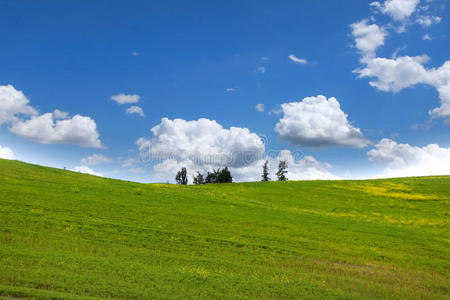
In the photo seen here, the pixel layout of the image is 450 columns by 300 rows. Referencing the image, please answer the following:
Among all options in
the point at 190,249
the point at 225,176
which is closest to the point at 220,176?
the point at 225,176

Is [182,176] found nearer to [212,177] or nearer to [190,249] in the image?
[212,177]

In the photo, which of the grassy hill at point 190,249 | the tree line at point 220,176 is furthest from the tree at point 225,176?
the grassy hill at point 190,249

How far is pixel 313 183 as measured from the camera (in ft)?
191

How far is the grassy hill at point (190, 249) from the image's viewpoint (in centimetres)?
1202

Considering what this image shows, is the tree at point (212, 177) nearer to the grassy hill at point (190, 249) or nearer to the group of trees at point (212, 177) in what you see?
the group of trees at point (212, 177)

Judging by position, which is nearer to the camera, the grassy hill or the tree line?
the grassy hill

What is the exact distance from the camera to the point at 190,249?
17266mm

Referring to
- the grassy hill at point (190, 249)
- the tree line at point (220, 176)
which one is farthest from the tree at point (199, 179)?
the grassy hill at point (190, 249)

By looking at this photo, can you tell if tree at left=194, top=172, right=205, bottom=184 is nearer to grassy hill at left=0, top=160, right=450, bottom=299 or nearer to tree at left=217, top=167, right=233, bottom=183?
tree at left=217, top=167, right=233, bottom=183

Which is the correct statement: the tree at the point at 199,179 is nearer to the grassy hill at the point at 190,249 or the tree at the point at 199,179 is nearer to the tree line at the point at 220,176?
the tree line at the point at 220,176

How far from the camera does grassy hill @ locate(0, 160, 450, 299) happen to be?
473 inches

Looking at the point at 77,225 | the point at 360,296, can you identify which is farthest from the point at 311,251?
the point at 77,225

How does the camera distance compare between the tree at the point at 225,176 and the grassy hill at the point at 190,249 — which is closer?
the grassy hill at the point at 190,249

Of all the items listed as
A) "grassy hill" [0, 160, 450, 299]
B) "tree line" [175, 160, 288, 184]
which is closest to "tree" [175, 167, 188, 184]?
"tree line" [175, 160, 288, 184]
